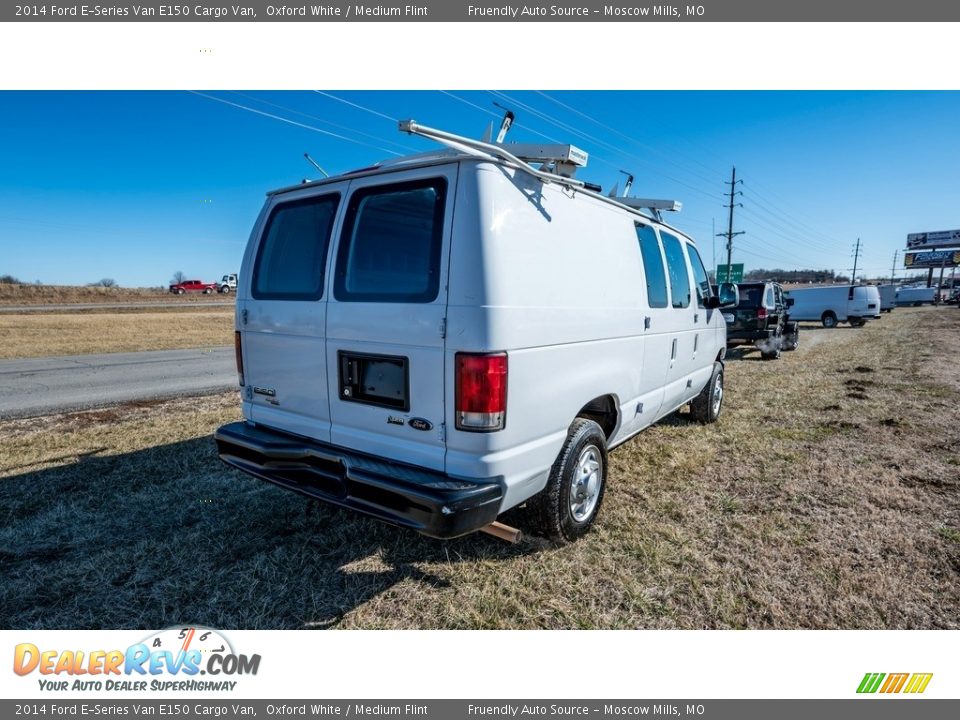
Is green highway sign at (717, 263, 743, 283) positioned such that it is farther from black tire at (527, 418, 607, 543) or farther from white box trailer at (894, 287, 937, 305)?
black tire at (527, 418, 607, 543)

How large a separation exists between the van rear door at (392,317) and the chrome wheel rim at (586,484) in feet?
3.73

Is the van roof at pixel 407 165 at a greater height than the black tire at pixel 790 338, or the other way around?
the van roof at pixel 407 165

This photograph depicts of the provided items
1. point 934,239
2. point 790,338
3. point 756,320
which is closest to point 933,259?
point 934,239

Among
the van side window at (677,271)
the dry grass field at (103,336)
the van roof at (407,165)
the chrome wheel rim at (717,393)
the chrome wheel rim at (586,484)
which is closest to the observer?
the van roof at (407,165)

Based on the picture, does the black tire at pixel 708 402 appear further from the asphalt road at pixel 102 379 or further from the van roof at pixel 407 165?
the asphalt road at pixel 102 379

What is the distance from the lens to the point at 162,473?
4.54 meters

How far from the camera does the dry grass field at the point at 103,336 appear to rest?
13734 mm

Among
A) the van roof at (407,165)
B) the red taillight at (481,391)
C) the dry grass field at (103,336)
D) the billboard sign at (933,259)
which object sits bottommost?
the dry grass field at (103,336)

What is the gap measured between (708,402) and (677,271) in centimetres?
213

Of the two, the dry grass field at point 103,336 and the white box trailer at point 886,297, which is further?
the white box trailer at point 886,297

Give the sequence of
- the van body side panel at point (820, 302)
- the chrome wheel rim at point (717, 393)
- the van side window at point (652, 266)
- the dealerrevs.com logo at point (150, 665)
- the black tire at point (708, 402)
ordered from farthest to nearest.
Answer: the van body side panel at point (820, 302) → the chrome wheel rim at point (717, 393) → the black tire at point (708, 402) → the van side window at point (652, 266) → the dealerrevs.com logo at point (150, 665)

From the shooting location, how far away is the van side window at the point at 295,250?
3218 millimetres

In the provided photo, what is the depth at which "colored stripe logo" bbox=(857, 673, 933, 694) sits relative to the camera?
236 cm

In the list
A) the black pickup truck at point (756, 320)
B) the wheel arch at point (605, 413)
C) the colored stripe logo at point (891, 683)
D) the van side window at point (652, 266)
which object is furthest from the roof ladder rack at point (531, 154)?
the black pickup truck at point (756, 320)
